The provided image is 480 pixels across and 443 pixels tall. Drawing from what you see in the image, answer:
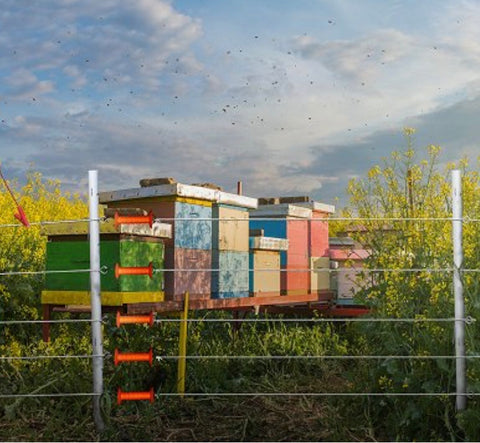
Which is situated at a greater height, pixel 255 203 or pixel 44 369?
pixel 255 203

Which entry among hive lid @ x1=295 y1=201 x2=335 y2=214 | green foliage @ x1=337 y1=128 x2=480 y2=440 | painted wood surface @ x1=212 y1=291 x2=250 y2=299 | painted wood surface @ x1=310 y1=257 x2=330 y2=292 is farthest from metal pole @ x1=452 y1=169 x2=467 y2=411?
hive lid @ x1=295 y1=201 x2=335 y2=214

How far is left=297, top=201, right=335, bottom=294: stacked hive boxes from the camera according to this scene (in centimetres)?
917

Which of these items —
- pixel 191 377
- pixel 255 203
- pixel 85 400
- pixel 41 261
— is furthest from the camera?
pixel 41 261

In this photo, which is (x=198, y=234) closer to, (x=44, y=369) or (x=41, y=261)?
(x=44, y=369)

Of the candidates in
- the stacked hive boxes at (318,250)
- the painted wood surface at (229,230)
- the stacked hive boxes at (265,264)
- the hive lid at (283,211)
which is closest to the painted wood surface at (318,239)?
the stacked hive boxes at (318,250)

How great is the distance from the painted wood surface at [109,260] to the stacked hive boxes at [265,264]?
5.45 feet

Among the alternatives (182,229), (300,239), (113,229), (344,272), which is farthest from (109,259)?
(344,272)

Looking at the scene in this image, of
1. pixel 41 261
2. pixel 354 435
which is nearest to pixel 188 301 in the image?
pixel 354 435

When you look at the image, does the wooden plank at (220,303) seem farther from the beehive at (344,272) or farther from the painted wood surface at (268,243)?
the beehive at (344,272)

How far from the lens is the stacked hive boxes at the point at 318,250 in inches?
361

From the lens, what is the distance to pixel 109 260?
5664 mm

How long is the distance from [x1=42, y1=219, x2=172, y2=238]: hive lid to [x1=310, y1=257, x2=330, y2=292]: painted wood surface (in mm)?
3496

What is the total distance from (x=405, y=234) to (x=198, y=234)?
187 cm

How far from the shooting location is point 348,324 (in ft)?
26.6
